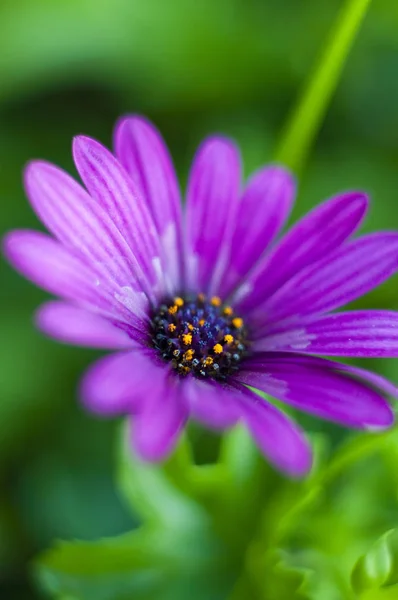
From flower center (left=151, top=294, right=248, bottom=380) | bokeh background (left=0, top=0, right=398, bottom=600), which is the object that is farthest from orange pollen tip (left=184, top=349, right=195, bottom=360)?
bokeh background (left=0, top=0, right=398, bottom=600)

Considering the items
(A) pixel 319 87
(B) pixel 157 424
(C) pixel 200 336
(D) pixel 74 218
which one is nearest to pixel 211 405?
(B) pixel 157 424

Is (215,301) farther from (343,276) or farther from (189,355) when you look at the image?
(343,276)

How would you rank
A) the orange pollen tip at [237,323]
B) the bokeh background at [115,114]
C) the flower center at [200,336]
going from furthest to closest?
1. the bokeh background at [115,114]
2. the orange pollen tip at [237,323]
3. the flower center at [200,336]

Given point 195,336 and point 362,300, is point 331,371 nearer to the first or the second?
point 195,336

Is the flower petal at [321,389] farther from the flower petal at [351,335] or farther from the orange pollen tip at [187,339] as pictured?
the orange pollen tip at [187,339]

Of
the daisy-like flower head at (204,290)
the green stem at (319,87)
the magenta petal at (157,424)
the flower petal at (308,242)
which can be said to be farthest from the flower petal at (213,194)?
the magenta petal at (157,424)

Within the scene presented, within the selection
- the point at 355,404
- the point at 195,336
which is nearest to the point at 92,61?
the point at 195,336
